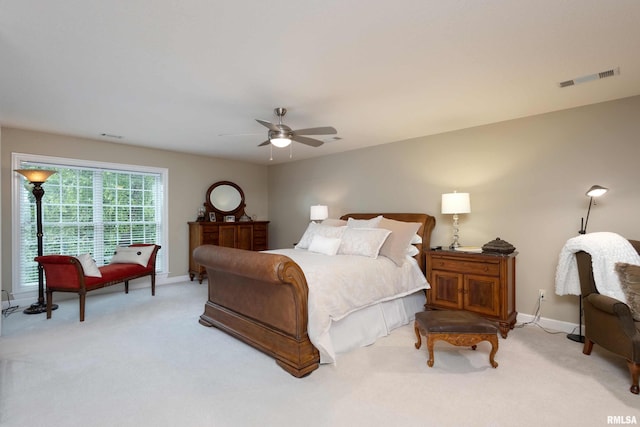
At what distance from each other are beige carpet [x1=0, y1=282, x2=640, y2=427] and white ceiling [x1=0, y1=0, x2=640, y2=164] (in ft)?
7.90

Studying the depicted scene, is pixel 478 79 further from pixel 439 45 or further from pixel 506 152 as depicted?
pixel 506 152

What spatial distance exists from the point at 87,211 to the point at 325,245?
3.86 m

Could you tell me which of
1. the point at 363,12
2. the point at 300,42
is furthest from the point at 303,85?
the point at 363,12

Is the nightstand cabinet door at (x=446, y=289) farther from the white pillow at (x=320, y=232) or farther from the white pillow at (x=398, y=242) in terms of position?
the white pillow at (x=320, y=232)

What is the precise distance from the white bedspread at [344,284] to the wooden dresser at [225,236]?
2.36 m

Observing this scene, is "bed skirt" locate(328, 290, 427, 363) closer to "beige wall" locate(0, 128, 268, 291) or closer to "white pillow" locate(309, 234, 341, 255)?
"white pillow" locate(309, 234, 341, 255)

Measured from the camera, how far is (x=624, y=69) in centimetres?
255

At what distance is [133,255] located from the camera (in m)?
4.81

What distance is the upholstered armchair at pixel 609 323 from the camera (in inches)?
88.2

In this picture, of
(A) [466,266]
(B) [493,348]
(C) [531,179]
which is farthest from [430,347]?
(C) [531,179]

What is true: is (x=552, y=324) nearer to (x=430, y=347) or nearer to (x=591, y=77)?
(x=430, y=347)

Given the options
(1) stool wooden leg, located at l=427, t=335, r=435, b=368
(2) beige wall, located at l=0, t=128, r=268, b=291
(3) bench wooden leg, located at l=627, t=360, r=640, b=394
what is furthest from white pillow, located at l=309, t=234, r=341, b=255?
(2) beige wall, located at l=0, t=128, r=268, b=291

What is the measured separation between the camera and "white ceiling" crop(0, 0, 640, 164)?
72.3 inches

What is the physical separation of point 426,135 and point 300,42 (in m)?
2.94
